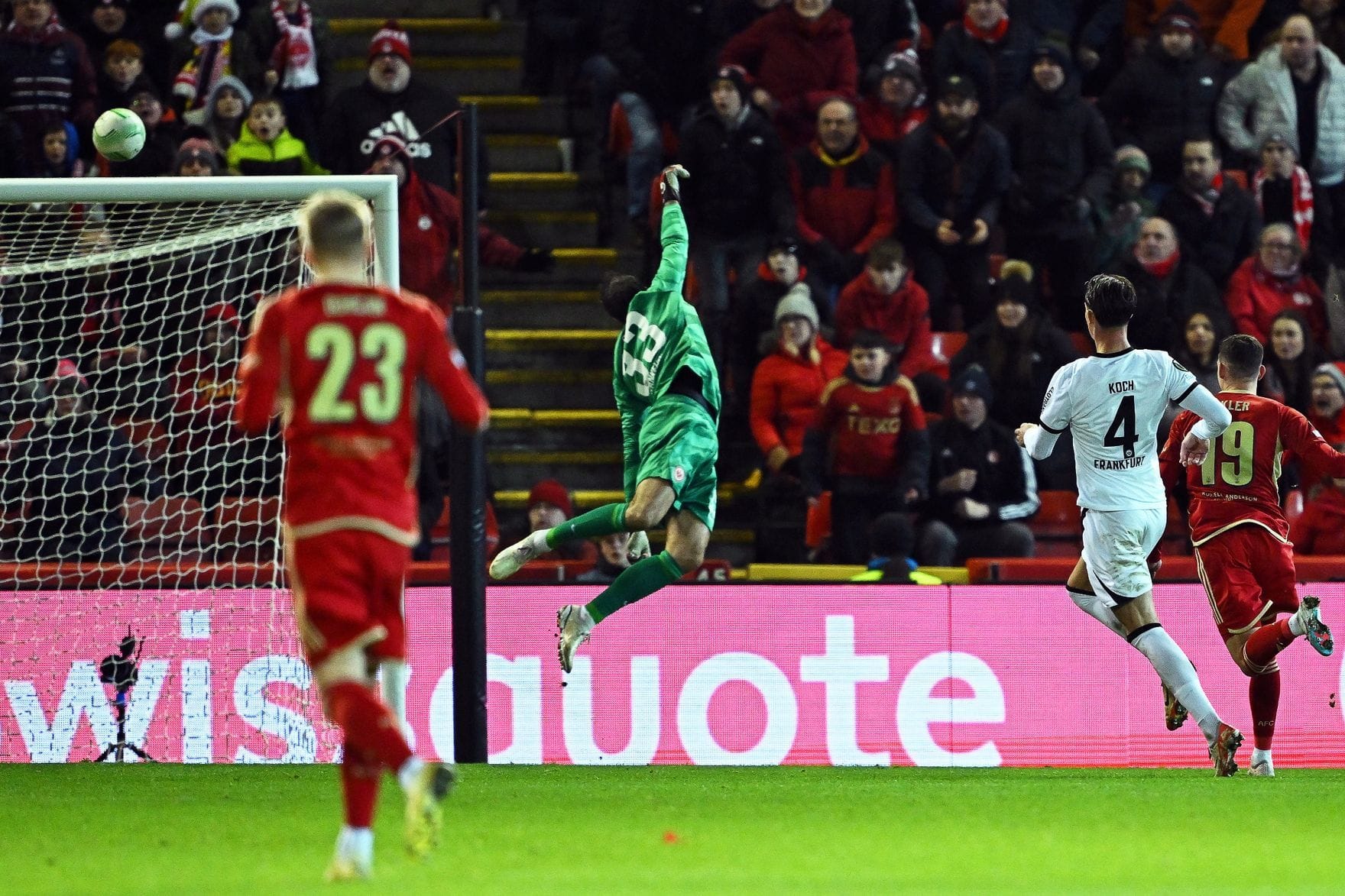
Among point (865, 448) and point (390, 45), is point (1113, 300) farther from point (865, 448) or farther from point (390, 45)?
point (390, 45)

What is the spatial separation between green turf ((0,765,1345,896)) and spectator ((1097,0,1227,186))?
6.57 metres

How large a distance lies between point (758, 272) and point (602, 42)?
2777 millimetres

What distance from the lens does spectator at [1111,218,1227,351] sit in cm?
1291

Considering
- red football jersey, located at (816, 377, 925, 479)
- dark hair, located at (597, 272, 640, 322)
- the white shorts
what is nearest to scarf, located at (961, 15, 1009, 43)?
red football jersey, located at (816, 377, 925, 479)

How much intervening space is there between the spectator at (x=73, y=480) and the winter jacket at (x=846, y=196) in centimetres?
494

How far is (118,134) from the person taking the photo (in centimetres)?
893

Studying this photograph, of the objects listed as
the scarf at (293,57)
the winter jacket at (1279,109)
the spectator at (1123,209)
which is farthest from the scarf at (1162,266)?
the scarf at (293,57)

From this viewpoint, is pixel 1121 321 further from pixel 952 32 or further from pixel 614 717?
pixel 952 32

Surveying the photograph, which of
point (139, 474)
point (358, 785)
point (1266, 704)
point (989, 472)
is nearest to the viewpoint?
point (358, 785)

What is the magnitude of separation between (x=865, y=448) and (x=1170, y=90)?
4.10 m

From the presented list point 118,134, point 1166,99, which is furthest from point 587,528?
point 1166,99

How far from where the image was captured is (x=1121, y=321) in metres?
8.20

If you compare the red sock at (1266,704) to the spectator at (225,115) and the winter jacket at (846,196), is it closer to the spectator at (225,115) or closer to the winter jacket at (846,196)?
the winter jacket at (846,196)

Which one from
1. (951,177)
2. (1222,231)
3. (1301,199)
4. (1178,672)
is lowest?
(1178,672)
